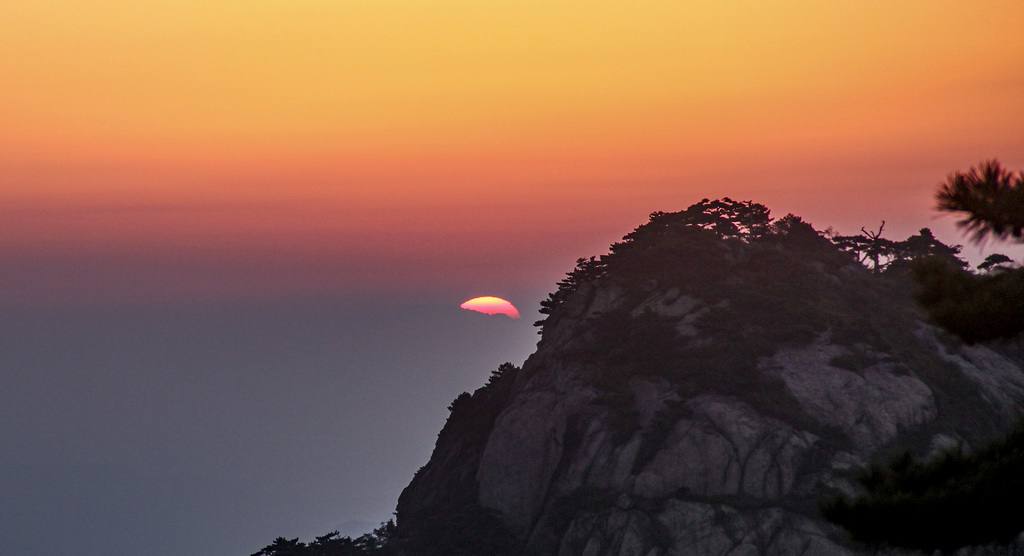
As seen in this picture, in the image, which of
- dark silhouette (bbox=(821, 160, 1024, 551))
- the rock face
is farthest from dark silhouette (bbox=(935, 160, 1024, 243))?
the rock face

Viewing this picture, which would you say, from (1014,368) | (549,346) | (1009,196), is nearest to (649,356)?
(549,346)

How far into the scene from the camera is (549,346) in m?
89.2

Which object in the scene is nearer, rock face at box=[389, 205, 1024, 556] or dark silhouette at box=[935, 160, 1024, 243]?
dark silhouette at box=[935, 160, 1024, 243]

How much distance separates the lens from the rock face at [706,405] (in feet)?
226

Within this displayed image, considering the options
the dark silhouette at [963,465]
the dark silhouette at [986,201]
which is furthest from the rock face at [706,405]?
the dark silhouette at [986,201]

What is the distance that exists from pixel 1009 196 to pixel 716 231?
7004 cm

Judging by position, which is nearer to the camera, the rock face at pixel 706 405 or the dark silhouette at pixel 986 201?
the dark silhouette at pixel 986 201

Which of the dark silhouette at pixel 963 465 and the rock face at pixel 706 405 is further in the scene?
the rock face at pixel 706 405

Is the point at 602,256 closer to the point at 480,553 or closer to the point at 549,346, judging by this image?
the point at 549,346

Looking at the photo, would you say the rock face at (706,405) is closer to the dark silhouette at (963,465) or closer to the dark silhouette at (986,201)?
the dark silhouette at (963,465)

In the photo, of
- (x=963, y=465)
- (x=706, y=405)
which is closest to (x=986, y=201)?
(x=963, y=465)

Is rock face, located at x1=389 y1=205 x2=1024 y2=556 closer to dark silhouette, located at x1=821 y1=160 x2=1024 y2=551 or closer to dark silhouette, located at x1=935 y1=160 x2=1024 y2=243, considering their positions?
dark silhouette, located at x1=821 y1=160 x2=1024 y2=551

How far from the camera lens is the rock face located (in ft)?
226

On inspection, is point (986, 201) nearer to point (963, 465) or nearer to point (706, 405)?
point (963, 465)
